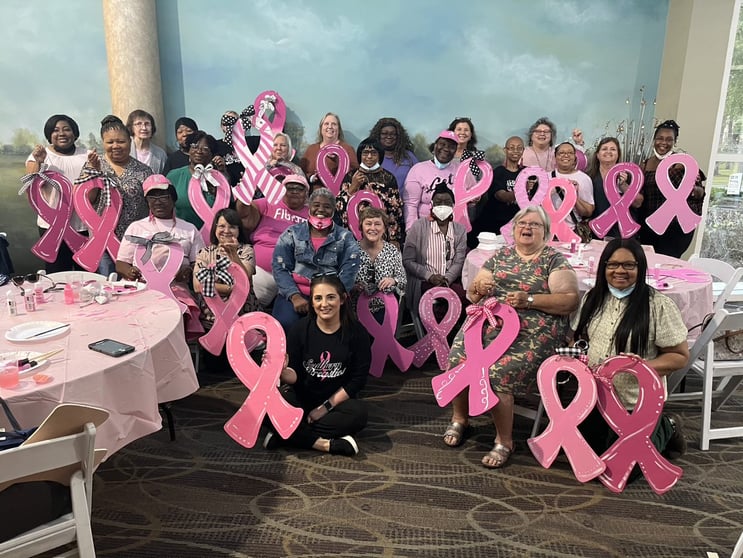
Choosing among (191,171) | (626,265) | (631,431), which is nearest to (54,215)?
(191,171)

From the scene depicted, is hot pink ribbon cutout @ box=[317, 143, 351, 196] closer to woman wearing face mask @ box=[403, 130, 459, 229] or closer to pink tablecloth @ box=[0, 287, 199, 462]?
woman wearing face mask @ box=[403, 130, 459, 229]

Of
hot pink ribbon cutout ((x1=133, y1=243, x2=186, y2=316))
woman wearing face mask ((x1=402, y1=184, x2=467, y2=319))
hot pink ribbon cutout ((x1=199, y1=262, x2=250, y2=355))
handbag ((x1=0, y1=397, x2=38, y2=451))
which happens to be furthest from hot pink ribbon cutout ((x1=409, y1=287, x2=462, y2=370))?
handbag ((x1=0, y1=397, x2=38, y2=451))

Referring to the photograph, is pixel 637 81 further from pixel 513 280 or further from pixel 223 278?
pixel 223 278

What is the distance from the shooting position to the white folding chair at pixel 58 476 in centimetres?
156

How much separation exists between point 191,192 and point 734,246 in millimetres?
6501

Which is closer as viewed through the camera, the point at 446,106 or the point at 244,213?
the point at 244,213

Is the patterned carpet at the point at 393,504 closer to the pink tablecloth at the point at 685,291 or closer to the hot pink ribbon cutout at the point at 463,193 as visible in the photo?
the pink tablecloth at the point at 685,291

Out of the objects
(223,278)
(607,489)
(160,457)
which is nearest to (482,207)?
(223,278)

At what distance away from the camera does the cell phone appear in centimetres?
236

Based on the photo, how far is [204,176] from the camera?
4375 mm

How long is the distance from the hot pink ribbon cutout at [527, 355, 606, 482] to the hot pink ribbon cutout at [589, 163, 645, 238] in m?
2.06

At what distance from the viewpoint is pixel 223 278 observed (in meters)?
3.87

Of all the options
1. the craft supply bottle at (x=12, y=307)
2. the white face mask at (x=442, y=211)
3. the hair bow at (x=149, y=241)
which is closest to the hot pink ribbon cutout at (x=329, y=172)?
the white face mask at (x=442, y=211)

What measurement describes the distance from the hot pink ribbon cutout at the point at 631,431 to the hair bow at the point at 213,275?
2411mm
